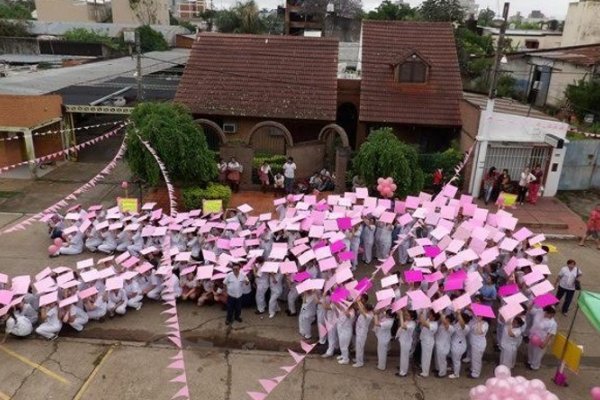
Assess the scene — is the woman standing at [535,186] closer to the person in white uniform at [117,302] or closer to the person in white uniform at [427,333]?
the person in white uniform at [427,333]

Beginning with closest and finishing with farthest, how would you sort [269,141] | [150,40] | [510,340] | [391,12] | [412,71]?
[510,340] < [412,71] < [269,141] < [150,40] < [391,12]

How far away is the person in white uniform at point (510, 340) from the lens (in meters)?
8.30

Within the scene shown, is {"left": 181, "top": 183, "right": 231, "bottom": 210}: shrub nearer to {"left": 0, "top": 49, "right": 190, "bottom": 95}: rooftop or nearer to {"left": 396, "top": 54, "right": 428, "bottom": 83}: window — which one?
{"left": 396, "top": 54, "right": 428, "bottom": 83}: window

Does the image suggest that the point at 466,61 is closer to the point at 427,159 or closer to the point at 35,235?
the point at 427,159

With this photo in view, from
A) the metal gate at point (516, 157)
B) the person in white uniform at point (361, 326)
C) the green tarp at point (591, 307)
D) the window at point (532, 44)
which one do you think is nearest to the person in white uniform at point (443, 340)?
the person in white uniform at point (361, 326)

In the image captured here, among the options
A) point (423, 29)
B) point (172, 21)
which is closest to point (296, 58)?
point (423, 29)

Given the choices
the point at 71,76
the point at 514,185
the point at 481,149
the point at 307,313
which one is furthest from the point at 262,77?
the point at 307,313

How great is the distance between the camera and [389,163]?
14961 millimetres

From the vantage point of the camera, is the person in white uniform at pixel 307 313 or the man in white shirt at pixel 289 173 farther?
the man in white shirt at pixel 289 173

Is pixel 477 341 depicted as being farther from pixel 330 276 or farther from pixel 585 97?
pixel 585 97

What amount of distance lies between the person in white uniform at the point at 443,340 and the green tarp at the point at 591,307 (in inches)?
77.3

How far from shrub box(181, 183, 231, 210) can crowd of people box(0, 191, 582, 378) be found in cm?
191

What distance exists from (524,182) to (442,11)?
102 feet

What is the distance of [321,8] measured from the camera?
59781 mm
